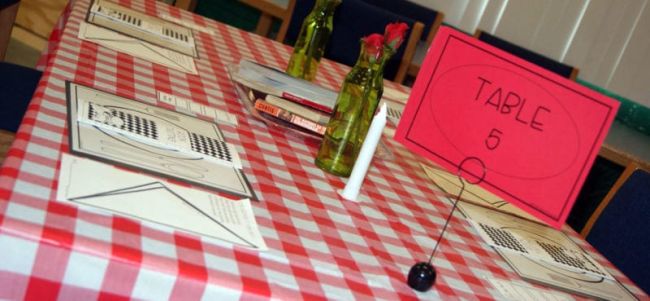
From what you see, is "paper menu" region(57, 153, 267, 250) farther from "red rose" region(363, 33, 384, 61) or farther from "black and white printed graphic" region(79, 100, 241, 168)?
"red rose" region(363, 33, 384, 61)

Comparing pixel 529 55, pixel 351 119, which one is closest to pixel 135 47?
pixel 351 119

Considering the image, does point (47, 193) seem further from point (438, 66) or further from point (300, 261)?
point (438, 66)

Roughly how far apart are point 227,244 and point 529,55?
2.96m

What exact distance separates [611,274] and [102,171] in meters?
0.93

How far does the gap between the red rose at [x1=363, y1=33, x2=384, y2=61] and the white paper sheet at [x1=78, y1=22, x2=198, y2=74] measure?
0.45m

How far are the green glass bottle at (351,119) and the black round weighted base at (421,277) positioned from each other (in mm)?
372

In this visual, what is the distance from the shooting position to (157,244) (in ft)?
2.79

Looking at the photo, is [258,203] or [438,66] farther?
[438,66]

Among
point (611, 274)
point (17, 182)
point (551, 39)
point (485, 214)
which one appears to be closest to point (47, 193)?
point (17, 182)

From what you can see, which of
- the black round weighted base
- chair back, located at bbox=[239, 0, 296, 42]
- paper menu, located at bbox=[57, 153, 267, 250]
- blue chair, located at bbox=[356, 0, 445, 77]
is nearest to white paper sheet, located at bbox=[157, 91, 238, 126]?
paper menu, located at bbox=[57, 153, 267, 250]

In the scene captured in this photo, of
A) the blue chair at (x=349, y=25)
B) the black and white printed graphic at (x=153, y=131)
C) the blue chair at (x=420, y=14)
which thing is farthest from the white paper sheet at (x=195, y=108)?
the blue chair at (x=420, y=14)

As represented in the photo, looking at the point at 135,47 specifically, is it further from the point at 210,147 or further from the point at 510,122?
the point at 510,122

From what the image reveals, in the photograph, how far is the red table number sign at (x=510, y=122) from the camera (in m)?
1.08

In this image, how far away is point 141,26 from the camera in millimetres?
1835
